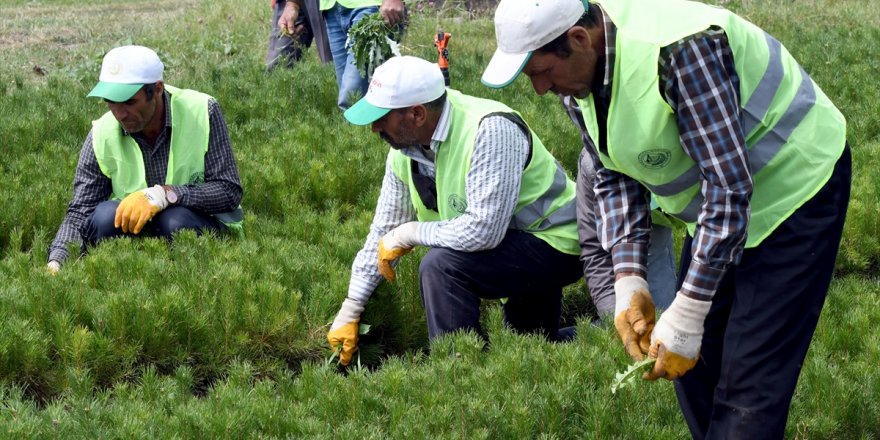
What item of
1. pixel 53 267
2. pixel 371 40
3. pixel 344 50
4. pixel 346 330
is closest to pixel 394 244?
pixel 346 330

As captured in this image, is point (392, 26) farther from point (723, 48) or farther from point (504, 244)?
point (723, 48)

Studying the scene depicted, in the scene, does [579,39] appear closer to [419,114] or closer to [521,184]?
[419,114]

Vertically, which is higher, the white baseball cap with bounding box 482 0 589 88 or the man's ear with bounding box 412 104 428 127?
the white baseball cap with bounding box 482 0 589 88

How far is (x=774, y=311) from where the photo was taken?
2.68 meters

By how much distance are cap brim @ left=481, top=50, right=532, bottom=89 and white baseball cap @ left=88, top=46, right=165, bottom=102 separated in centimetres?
270

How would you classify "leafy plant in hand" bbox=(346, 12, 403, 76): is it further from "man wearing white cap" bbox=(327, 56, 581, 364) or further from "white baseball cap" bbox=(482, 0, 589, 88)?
"white baseball cap" bbox=(482, 0, 589, 88)

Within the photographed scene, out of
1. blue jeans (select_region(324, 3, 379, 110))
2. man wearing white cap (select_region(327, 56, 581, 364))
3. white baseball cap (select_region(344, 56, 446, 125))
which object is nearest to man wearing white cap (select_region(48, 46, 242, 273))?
man wearing white cap (select_region(327, 56, 581, 364))

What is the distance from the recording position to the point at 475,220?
4078 mm

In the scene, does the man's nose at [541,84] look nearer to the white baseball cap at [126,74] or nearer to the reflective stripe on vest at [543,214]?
the reflective stripe on vest at [543,214]

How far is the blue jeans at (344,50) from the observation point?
7578 mm

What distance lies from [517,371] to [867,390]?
1.23m

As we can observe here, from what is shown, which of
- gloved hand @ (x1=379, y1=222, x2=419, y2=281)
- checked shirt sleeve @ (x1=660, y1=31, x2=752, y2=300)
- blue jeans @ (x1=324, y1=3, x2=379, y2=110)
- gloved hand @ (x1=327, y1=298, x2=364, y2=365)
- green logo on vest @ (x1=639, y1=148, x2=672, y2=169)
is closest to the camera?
checked shirt sleeve @ (x1=660, y1=31, x2=752, y2=300)

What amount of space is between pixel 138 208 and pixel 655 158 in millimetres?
3069

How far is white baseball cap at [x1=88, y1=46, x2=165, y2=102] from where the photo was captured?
488 cm
